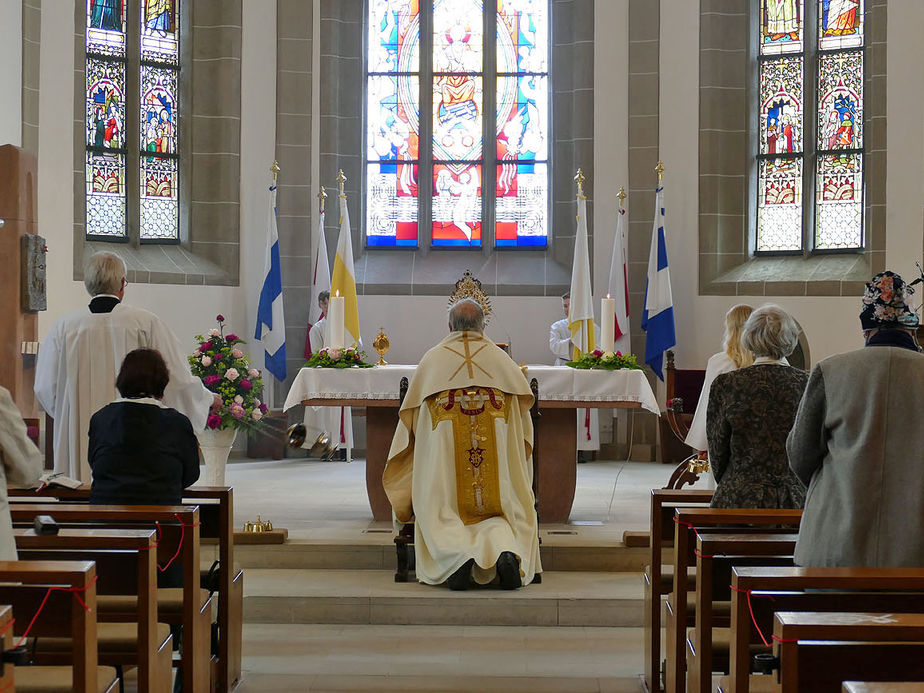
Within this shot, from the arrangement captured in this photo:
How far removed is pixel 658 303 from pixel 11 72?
20.5 feet

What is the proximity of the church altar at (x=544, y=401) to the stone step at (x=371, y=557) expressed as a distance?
2.84 ft

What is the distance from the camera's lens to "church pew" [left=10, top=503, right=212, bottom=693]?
13.6ft

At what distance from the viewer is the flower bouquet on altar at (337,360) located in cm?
769

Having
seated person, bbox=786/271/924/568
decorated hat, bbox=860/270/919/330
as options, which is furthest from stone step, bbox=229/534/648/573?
decorated hat, bbox=860/270/919/330

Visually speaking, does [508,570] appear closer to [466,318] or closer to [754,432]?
[466,318]

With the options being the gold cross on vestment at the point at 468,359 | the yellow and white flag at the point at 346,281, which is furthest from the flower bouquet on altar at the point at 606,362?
the yellow and white flag at the point at 346,281

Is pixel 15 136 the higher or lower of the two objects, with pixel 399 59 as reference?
lower

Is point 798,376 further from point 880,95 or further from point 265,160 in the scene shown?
point 265,160

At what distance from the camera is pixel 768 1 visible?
12.2 metres

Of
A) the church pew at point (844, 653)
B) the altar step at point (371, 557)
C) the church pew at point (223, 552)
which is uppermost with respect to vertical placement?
the church pew at point (844, 653)

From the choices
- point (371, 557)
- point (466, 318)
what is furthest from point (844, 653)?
point (371, 557)

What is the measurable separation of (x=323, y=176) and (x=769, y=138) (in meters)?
4.56

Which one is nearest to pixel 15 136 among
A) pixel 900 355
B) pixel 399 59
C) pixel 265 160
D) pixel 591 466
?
pixel 265 160

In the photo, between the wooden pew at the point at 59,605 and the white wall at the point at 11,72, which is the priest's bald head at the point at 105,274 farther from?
the white wall at the point at 11,72
